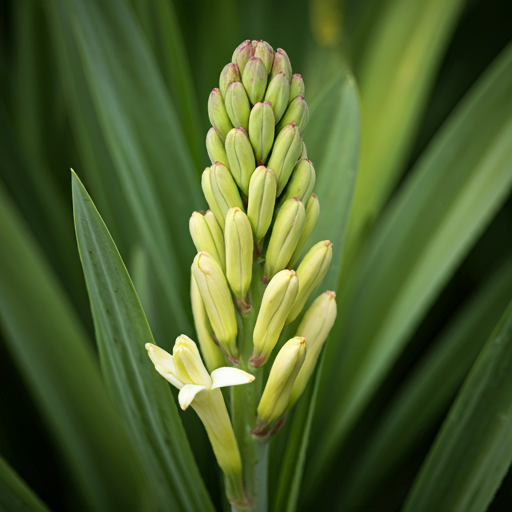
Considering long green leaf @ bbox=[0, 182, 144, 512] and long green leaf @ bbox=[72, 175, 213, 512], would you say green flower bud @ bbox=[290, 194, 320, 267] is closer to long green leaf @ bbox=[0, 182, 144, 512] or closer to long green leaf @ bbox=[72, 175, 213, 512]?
long green leaf @ bbox=[72, 175, 213, 512]

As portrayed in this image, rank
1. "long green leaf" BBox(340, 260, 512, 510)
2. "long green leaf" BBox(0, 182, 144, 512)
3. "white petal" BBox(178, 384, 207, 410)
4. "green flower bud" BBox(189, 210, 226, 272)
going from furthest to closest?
"long green leaf" BBox(340, 260, 512, 510), "long green leaf" BBox(0, 182, 144, 512), "green flower bud" BBox(189, 210, 226, 272), "white petal" BBox(178, 384, 207, 410)

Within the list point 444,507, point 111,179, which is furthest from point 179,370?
point 111,179

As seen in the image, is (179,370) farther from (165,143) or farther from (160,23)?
(160,23)

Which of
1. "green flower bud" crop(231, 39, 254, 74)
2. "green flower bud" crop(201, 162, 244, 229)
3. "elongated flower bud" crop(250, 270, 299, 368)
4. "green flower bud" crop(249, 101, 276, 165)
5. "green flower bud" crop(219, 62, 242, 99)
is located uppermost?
"green flower bud" crop(231, 39, 254, 74)

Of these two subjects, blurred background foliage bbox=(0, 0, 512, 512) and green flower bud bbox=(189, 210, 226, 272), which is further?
blurred background foliage bbox=(0, 0, 512, 512)

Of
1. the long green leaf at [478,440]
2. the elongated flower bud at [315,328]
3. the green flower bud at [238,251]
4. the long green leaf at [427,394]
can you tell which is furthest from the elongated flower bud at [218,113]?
the long green leaf at [427,394]

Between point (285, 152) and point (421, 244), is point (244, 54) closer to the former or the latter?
point (285, 152)

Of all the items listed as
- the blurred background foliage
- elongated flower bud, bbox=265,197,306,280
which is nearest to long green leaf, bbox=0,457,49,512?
the blurred background foliage

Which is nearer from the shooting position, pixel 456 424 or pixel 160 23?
pixel 456 424
